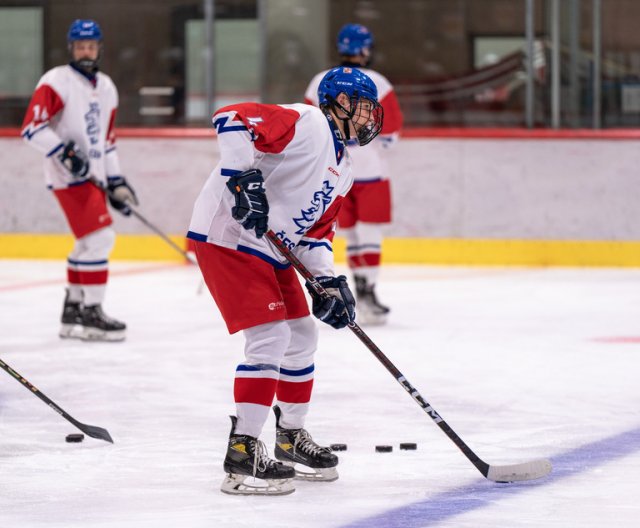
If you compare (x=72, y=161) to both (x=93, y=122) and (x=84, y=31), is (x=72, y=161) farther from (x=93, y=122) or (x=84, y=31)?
(x=84, y=31)

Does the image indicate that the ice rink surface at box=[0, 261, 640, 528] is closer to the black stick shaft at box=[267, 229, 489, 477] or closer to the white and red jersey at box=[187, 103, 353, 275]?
the black stick shaft at box=[267, 229, 489, 477]

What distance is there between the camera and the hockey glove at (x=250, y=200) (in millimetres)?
3037

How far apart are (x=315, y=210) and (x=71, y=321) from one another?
283 centimetres

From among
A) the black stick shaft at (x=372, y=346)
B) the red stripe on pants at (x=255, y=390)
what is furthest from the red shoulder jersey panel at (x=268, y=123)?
the red stripe on pants at (x=255, y=390)

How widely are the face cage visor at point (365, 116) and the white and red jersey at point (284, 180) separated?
6cm

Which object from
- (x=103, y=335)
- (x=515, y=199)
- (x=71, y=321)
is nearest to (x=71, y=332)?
(x=71, y=321)

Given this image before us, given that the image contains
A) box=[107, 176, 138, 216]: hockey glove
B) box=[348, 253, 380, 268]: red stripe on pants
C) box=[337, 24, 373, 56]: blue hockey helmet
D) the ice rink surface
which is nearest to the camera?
the ice rink surface

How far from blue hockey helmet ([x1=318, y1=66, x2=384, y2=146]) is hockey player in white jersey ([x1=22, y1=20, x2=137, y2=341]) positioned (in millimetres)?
2536

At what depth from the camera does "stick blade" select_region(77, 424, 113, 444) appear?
3.76 m

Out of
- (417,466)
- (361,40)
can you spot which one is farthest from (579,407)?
(361,40)

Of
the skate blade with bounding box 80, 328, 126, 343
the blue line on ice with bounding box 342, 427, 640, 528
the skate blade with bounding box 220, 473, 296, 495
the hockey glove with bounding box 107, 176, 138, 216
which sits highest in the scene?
the hockey glove with bounding box 107, 176, 138, 216

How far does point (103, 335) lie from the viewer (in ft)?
18.9

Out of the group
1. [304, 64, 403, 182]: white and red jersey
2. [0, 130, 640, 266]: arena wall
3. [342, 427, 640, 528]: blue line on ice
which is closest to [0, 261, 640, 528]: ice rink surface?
[342, 427, 640, 528]: blue line on ice

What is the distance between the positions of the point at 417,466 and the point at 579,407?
1000 millimetres
